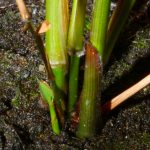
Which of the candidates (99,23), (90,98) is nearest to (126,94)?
(90,98)

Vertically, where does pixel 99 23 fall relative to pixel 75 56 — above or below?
above

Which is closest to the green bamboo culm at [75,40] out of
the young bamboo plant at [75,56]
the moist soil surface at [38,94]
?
the young bamboo plant at [75,56]

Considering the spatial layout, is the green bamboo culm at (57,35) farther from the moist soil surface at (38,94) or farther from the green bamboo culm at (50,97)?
the moist soil surface at (38,94)

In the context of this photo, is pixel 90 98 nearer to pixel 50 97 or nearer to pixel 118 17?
pixel 50 97

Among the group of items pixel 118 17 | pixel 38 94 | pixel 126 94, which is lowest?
pixel 38 94

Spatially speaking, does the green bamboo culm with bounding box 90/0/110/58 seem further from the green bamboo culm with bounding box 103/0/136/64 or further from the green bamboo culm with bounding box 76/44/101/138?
the green bamboo culm with bounding box 103/0/136/64

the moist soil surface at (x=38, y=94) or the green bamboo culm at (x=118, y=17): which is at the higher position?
the green bamboo culm at (x=118, y=17)
